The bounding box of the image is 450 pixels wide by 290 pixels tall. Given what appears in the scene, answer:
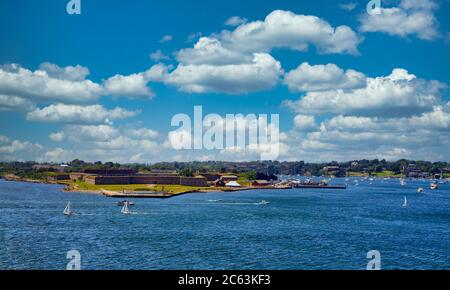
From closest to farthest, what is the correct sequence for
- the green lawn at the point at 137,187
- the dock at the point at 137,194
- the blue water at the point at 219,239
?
the blue water at the point at 219,239
the dock at the point at 137,194
the green lawn at the point at 137,187

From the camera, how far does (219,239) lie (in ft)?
101

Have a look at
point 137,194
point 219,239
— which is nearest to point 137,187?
point 137,194

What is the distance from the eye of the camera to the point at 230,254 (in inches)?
1006

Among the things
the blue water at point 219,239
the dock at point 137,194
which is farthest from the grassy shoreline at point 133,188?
the blue water at point 219,239

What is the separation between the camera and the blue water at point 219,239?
23859 mm

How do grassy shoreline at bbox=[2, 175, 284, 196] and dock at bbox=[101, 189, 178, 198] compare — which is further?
grassy shoreline at bbox=[2, 175, 284, 196]

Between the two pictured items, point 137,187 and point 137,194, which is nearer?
point 137,194

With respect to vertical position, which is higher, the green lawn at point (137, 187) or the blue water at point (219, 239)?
the green lawn at point (137, 187)

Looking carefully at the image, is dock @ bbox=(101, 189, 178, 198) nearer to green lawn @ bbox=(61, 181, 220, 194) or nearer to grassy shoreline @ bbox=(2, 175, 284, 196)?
grassy shoreline @ bbox=(2, 175, 284, 196)

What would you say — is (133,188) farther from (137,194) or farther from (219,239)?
(219,239)

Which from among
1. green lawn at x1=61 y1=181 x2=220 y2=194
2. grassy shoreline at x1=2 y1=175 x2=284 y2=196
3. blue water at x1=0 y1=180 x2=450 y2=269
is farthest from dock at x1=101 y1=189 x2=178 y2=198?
blue water at x1=0 y1=180 x2=450 y2=269

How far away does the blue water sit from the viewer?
23859mm

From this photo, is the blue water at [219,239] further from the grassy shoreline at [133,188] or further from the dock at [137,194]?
the grassy shoreline at [133,188]
